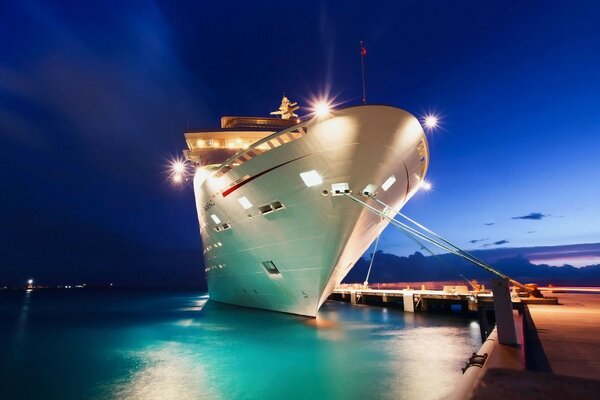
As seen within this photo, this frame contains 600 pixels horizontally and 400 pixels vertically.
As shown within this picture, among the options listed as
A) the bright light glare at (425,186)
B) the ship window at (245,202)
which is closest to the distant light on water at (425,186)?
the bright light glare at (425,186)

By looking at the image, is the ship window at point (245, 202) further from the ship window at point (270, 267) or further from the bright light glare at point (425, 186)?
the bright light glare at point (425, 186)

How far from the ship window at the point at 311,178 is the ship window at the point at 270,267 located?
13.8 feet

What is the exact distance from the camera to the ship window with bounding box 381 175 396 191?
10930mm

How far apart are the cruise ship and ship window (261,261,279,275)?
58mm

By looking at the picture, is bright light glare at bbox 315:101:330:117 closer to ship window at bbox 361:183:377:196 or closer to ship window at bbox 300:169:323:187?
ship window at bbox 300:169:323:187

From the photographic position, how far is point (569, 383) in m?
1.19

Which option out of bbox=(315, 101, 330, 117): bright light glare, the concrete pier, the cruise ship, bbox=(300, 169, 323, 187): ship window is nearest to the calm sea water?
the cruise ship

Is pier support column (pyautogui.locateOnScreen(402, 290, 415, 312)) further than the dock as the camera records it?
Yes

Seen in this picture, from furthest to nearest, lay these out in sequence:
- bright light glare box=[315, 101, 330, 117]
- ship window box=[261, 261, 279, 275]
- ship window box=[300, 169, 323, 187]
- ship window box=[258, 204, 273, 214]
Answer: ship window box=[261, 261, 279, 275] < ship window box=[258, 204, 273, 214] < ship window box=[300, 169, 323, 187] < bright light glare box=[315, 101, 330, 117]

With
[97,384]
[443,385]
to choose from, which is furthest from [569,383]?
[97,384]

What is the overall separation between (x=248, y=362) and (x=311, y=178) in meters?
6.02

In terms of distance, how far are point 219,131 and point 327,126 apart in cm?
923

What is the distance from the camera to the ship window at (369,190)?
10.4m

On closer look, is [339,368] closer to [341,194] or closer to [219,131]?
[341,194]
